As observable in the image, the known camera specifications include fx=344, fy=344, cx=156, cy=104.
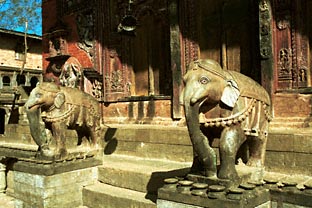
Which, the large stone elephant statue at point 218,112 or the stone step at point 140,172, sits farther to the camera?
the stone step at point 140,172

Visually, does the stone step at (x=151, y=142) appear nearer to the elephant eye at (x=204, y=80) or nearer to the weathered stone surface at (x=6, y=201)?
the weathered stone surface at (x=6, y=201)

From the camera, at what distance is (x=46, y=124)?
6.38m

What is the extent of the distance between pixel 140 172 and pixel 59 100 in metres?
2.00

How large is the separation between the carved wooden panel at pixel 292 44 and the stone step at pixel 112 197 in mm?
3570

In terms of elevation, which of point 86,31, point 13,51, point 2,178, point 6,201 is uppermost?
point 13,51

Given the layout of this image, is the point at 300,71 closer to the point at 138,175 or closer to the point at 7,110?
the point at 138,175

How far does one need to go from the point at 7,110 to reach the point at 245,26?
80.0 ft

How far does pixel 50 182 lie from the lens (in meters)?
5.97

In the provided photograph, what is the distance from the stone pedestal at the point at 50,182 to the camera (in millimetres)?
5953

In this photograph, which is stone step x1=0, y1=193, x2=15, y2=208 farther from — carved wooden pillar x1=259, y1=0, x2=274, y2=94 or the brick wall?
the brick wall

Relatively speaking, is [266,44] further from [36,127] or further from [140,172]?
[36,127]

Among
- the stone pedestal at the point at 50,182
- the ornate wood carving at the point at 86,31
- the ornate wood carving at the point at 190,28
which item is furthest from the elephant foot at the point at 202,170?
the ornate wood carving at the point at 86,31

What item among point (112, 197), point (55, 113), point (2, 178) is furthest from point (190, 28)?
point (2, 178)

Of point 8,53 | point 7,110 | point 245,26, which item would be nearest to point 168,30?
point 245,26
